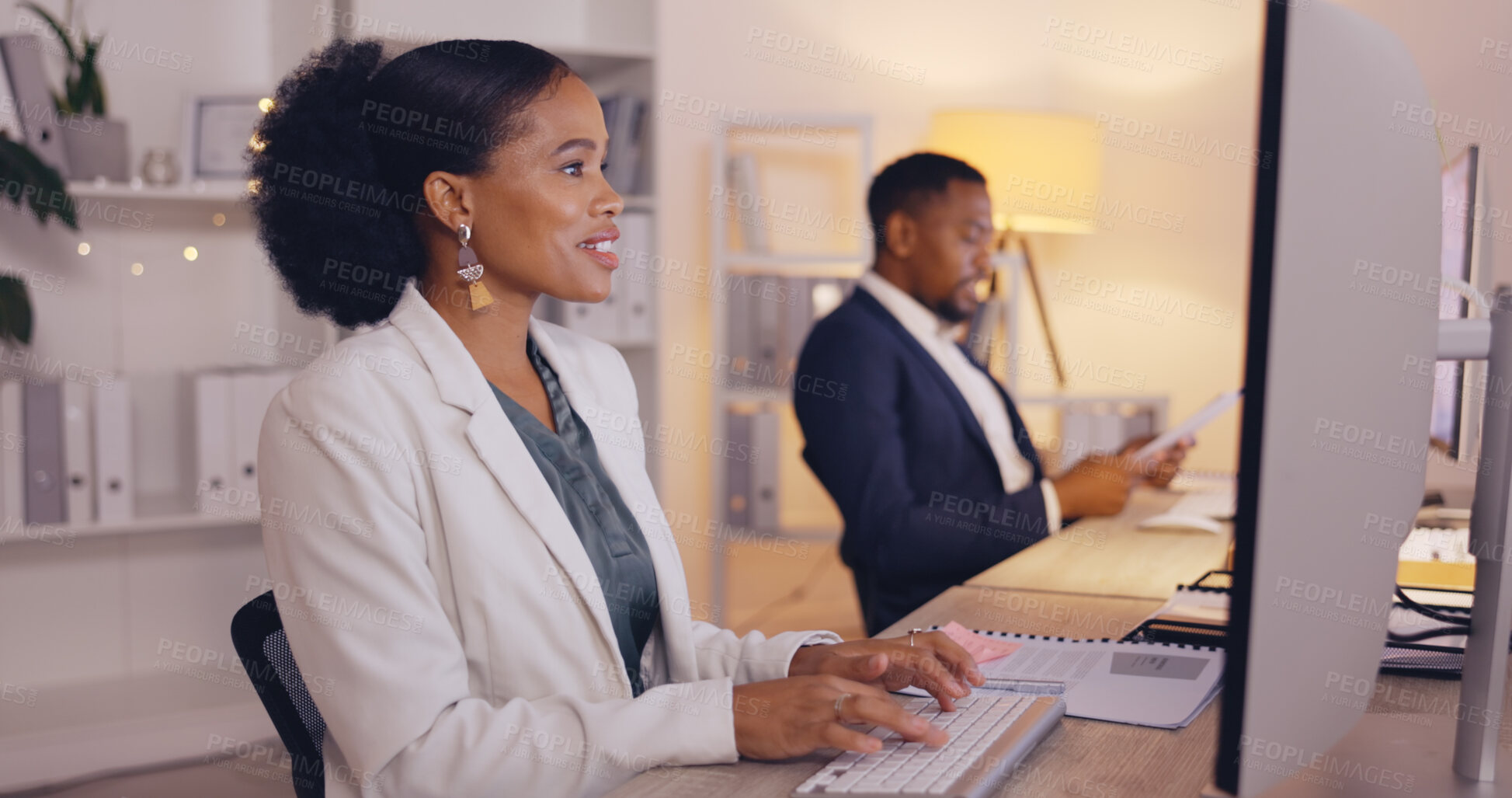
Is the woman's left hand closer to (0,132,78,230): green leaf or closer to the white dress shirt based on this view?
the white dress shirt

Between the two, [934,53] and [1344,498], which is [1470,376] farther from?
[934,53]

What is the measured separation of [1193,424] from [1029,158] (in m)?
1.51

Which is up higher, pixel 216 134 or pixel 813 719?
pixel 216 134

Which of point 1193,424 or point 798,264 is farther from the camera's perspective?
point 798,264

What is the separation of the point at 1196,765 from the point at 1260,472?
471 mm

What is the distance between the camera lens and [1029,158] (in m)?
3.39

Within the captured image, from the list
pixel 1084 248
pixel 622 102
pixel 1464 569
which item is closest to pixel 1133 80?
pixel 1084 248

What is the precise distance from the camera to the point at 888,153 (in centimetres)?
381

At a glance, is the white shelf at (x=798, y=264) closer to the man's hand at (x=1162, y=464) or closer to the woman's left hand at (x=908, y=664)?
the man's hand at (x=1162, y=464)

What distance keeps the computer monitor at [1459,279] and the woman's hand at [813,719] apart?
2.88 feet

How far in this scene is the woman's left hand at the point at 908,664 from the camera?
1.04 metres

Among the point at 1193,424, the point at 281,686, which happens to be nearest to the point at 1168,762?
the point at 281,686

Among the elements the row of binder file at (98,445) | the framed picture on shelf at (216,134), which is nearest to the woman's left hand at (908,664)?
the row of binder file at (98,445)

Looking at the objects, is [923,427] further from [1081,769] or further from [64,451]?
[64,451]
